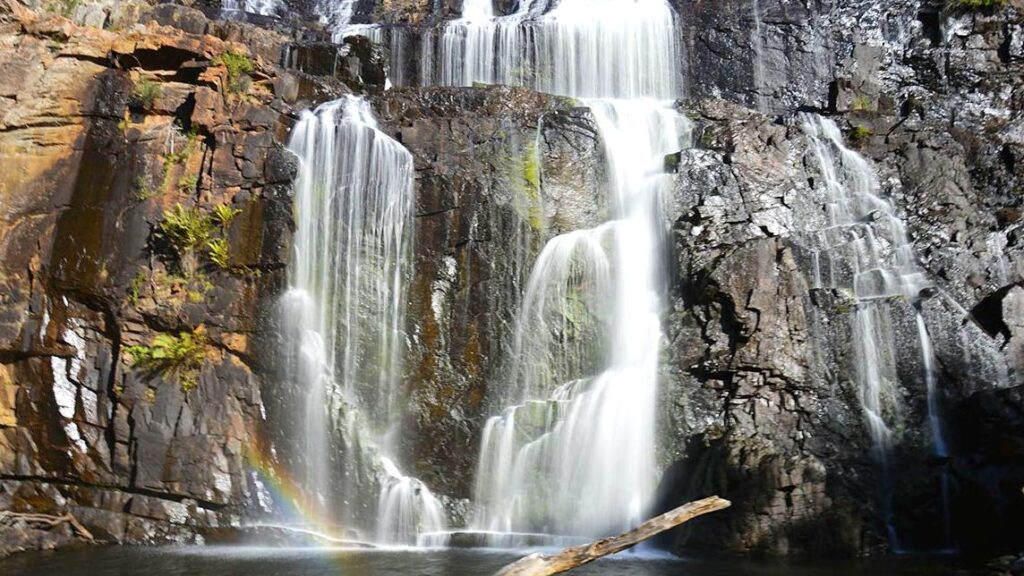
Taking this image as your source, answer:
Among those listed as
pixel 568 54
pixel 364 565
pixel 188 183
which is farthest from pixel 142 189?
pixel 568 54

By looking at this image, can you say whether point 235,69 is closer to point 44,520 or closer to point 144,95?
point 144,95

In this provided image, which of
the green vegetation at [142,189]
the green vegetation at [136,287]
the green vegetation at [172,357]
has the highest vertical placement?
the green vegetation at [142,189]

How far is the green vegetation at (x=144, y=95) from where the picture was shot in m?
15.2

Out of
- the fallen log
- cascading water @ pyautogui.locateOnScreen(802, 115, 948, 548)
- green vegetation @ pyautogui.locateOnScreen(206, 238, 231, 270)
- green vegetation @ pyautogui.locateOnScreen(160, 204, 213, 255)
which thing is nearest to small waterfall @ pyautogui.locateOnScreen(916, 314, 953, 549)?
cascading water @ pyautogui.locateOnScreen(802, 115, 948, 548)

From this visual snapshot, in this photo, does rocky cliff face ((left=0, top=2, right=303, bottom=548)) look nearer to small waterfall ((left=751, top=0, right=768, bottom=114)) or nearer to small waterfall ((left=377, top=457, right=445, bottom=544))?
small waterfall ((left=377, top=457, right=445, bottom=544))

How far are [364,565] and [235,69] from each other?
9673 mm

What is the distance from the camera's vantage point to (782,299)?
13172 millimetres

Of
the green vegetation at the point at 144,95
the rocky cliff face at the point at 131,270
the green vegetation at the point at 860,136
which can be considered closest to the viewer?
the rocky cliff face at the point at 131,270

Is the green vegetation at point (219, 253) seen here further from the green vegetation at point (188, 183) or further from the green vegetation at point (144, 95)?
the green vegetation at point (144, 95)

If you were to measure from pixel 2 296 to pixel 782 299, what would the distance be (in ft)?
41.4

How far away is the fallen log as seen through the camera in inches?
244

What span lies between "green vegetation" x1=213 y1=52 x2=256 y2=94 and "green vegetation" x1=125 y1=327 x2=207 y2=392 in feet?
16.3

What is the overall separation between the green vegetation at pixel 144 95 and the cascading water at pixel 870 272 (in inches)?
484

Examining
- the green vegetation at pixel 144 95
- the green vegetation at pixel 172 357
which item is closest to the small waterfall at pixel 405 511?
the green vegetation at pixel 172 357
